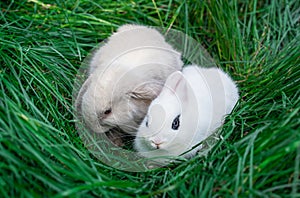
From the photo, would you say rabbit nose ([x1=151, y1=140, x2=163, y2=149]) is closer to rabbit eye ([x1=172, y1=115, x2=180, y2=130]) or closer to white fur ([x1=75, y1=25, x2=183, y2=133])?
rabbit eye ([x1=172, y1=115, x2=180, y2=130])

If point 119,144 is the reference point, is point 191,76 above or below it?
above

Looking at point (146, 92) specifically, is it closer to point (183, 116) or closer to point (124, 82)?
point (124, 82)

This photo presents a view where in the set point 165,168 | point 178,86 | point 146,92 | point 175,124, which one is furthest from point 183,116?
point 146,92

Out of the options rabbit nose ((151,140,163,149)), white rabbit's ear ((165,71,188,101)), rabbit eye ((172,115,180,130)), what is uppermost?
white rabbit's ear ((165,71,188,101))

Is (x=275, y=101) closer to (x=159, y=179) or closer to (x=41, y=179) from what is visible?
(x=159, y=179)

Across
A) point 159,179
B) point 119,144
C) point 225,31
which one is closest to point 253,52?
point 225,31

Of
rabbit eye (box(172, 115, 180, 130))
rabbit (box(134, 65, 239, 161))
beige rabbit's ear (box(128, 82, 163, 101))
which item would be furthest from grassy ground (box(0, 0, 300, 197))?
beige rabbit's ear (box(128, 82, 163, 101))

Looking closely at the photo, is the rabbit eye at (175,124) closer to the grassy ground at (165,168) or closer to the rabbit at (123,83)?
the grassy ground at (165,168)
